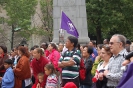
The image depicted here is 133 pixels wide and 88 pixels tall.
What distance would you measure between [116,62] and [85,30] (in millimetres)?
12222

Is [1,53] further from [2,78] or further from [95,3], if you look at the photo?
[95,3]

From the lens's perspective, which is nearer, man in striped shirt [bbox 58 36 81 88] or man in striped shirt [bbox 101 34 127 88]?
man in striped shirt [bbox 101 34 127 88]

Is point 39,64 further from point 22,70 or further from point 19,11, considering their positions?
point 19,11

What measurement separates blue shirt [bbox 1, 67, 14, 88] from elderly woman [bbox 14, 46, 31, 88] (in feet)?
0.50

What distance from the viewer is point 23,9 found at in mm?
36688

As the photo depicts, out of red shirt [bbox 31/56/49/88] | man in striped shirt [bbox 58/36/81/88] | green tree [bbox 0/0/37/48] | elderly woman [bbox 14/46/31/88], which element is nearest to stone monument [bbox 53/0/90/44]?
elderly woman [bbox 14/46/31/88]

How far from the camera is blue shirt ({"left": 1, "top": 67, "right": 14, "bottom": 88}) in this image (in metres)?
9.39

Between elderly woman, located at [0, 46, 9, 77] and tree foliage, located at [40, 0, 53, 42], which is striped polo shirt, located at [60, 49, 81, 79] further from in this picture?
tree foliage, located at [40, 0, 53, 42]

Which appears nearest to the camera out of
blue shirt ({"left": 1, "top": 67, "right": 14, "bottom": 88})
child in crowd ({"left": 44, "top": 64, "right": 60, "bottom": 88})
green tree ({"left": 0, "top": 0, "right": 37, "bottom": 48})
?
child in crowd ({"left": 44, "top": 64, "right": 60, "bottom": 88})

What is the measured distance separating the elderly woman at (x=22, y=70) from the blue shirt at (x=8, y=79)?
0.50ft

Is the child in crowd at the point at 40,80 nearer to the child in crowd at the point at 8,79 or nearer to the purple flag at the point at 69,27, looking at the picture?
the child in crowd at the point at 8,79

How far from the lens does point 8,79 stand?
938cm

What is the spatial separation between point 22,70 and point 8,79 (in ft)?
1.53

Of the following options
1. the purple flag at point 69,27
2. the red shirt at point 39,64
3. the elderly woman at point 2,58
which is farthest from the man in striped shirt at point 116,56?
the purple flag at point 69,27
